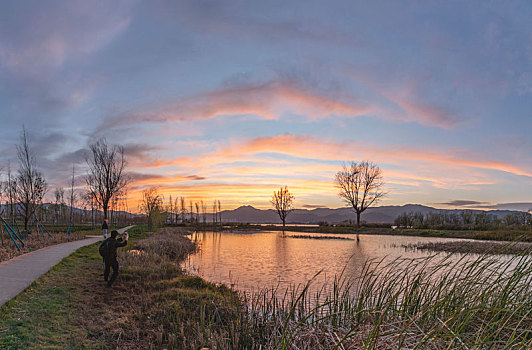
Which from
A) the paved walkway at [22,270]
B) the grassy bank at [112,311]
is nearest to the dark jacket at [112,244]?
the grassy bank at [112,311]

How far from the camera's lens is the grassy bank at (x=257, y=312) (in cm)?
378

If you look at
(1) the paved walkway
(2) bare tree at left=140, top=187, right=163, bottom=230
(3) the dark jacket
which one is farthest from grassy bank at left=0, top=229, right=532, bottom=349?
(2) bare tree at left=140, top=187, right=163, bottom=230

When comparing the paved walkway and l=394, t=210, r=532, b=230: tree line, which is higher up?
the paved walkway

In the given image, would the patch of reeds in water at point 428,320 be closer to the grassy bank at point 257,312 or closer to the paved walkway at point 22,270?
the grassy bank at point 257,312

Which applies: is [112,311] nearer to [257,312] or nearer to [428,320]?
[257,312]

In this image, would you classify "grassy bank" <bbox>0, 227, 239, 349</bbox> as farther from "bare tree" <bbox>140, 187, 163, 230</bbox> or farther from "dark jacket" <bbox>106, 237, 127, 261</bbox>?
"bare tree" <bbox>140, 187, 163, 230</bbox>

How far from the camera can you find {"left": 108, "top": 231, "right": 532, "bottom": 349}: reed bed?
10.2 feet

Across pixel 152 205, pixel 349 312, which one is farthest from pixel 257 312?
pixel 152 205

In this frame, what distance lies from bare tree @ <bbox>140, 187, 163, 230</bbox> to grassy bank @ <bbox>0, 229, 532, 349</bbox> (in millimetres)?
36791

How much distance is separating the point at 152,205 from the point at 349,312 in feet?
164

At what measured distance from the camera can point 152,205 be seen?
168ft

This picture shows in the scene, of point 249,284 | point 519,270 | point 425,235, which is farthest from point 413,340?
point 425,235

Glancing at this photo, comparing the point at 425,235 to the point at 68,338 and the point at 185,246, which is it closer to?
the point at 185,246

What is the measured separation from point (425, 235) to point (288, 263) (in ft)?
89.2
